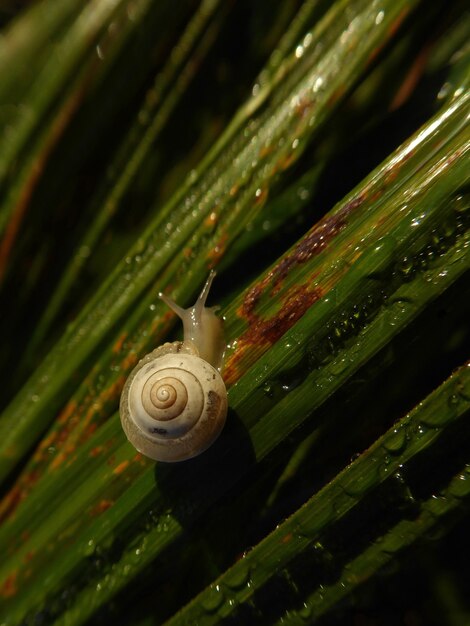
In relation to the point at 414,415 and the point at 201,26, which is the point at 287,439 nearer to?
the point at 414,415

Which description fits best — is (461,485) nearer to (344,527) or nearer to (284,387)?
(344,527)

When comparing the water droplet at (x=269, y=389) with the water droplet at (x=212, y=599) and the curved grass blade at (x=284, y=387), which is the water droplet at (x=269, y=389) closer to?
the curved grass blade at (x=284, y=387)

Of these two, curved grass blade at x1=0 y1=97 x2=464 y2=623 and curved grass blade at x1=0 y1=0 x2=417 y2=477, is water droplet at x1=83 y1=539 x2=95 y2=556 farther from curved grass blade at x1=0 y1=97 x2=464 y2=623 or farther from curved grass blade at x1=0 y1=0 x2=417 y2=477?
curved grass blade at x1=0 y1=0 x2=417 y2=477

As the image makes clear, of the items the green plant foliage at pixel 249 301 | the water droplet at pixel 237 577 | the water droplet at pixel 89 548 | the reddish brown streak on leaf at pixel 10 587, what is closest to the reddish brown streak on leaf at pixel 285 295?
the green plant foliage at pixel 249 301

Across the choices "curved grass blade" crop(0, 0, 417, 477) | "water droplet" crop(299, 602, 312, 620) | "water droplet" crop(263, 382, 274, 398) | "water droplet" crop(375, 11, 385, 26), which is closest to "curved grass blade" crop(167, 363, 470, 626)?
"water droplet" crop(299, 602, 312, 620)

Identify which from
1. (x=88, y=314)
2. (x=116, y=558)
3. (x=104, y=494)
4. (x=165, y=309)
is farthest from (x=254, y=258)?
(x=116, y=558)
